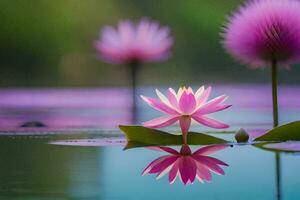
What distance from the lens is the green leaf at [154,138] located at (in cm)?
78

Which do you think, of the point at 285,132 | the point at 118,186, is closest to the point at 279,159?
the point at 285,132

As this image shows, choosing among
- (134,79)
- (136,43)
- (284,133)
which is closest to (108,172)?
(284,133)

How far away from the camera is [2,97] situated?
1781 mm

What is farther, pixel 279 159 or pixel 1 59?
pixel 1 59

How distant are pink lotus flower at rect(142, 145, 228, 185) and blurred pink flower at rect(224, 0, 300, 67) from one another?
0.20 meters

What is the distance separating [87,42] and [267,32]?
2.99ft

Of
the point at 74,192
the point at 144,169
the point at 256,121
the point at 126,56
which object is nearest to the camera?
the point at 74,192

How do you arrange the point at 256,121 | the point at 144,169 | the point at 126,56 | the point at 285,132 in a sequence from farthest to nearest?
the point at 256,121, the point at 126,56, the point at 285,132, the point at 144,169

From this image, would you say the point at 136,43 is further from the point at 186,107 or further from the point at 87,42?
the point at 186,107

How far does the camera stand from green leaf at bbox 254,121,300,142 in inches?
30.8

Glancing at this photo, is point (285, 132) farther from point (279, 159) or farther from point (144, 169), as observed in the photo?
point (144, 169)

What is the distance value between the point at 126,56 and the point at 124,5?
319 millimetres

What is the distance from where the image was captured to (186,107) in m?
0.74

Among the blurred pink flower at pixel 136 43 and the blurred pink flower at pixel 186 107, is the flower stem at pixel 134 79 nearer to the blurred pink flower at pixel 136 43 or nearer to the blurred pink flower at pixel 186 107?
the blurred pink flower at pixel 136 43
